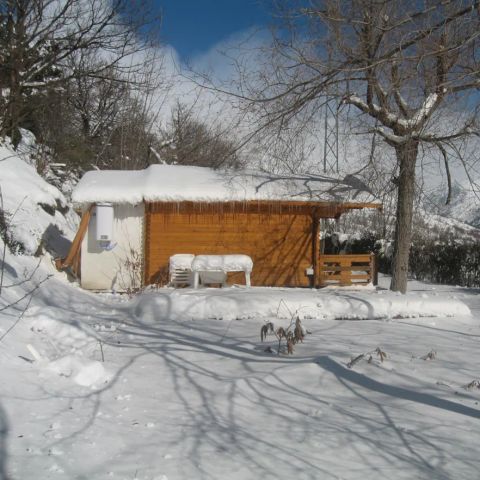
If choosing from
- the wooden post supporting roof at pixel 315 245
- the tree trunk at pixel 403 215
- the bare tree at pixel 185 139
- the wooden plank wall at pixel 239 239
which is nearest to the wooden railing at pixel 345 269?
the wooden post supporting roof at pixel 315 245

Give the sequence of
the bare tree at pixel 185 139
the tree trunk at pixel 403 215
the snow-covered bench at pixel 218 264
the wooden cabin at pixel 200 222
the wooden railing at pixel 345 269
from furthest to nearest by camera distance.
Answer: the bare tree at pixel 185 139
the wooden railing at pixel 345 269
the wooden cabin at pixel 200 222
the snow-covered bench at pixel 218 264
the tree trunk at pixel 403 215

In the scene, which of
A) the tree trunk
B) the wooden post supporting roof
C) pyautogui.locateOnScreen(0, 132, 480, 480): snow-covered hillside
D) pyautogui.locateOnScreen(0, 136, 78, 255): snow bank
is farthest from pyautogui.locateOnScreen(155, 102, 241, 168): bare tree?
pyautogui.locateOnScreen(0, 132, 480, 480): snow-covered hillside

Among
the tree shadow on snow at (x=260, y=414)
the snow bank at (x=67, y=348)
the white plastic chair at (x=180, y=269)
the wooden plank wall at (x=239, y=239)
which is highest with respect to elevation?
the wooden plank wall at (x=239, y=239)

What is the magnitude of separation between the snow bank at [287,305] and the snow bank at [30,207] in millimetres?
4156

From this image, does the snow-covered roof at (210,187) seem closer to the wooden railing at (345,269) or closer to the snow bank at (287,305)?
the wooden railing at (345,269)

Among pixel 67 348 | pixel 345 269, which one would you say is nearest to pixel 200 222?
pixel 345 269

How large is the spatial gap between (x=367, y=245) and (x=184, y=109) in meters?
14.2

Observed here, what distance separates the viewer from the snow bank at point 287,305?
8.13 m

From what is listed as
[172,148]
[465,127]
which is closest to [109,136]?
[172,148]

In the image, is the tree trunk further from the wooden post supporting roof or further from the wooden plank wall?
the wooden plank wall

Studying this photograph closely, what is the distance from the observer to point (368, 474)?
3076mm

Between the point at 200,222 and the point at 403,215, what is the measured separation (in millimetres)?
4853

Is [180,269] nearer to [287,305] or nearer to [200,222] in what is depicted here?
[200,222]

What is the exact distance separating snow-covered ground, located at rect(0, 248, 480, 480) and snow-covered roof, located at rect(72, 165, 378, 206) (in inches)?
181
